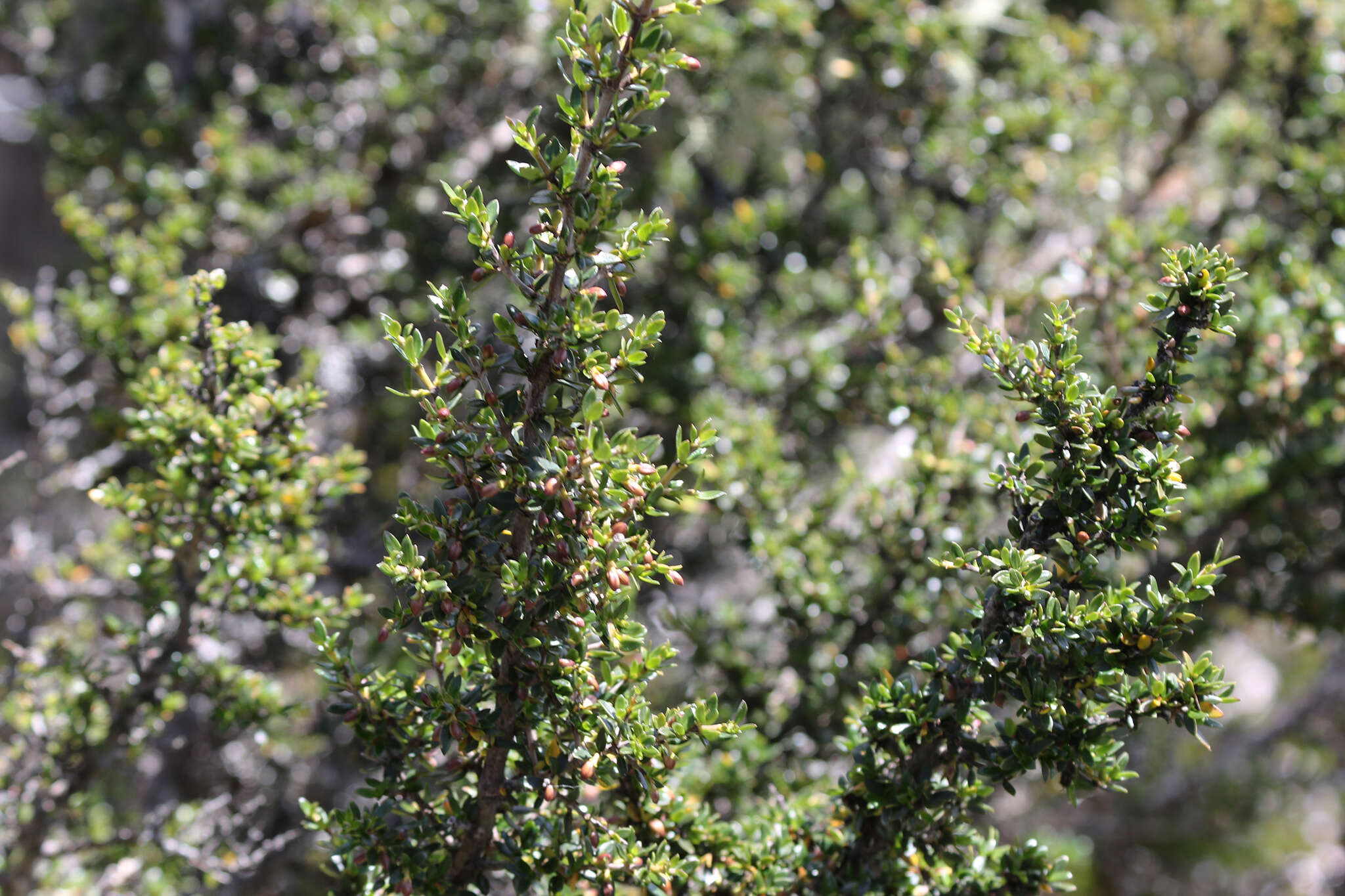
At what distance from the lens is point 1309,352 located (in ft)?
11.1

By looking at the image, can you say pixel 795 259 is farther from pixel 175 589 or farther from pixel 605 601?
pixel 175 589

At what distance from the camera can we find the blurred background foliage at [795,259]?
340cm

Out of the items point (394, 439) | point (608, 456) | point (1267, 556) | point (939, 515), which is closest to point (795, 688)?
point (939, 515)

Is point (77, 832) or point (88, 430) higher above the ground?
point (88, 430)

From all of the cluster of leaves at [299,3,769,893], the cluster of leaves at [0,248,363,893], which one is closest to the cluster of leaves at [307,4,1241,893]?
the cluster of leaves at [299,3,769,893]

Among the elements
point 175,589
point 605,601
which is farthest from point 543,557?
point 175,589

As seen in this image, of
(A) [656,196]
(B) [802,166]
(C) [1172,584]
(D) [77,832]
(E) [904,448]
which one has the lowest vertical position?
(D) [77,832]

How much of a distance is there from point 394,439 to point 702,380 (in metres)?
1.62

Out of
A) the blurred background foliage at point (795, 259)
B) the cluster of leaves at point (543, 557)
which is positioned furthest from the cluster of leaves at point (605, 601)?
the blurred background foliage at point (795, 259)

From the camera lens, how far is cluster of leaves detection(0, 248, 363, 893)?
8.61ft

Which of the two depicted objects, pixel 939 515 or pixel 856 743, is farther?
pixel 939 515

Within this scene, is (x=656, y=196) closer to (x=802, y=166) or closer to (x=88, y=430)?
(x=802, y=166)

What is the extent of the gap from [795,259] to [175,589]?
2836 mm

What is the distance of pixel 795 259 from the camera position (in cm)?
434
